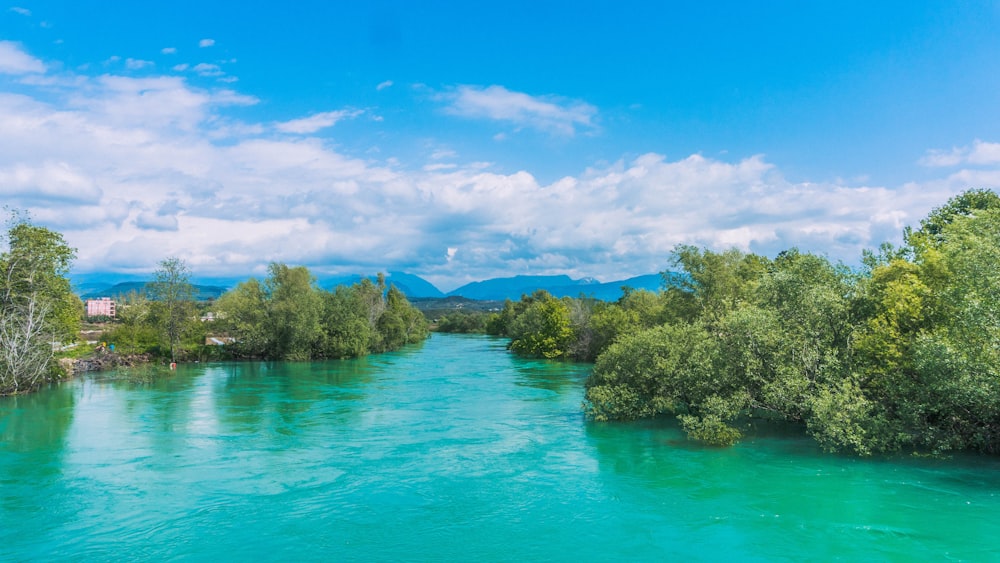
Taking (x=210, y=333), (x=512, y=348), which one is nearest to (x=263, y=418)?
(x=210, y=333)

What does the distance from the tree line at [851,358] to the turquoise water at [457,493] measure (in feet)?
4.15

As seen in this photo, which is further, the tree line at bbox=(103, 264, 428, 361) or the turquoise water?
the tree line at bbox=(103, 264, 428, 361)

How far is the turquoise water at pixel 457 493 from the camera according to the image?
14531 millimetres

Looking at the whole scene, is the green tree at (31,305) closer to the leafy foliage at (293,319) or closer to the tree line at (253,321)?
the tree line at (253,321)

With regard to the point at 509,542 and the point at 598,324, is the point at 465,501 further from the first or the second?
the point at 598,324

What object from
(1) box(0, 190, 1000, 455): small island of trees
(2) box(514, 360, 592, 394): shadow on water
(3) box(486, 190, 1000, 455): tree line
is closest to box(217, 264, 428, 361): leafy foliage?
(2) box(514, 360, 592, 394): shadow on water

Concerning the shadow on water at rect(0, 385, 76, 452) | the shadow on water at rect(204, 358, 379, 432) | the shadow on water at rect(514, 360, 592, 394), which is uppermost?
the shadow on water at rect(0, 385, 76, 452)

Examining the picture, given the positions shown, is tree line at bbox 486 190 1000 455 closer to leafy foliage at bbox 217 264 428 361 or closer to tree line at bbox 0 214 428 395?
tree line at bbox 0 214 428 395

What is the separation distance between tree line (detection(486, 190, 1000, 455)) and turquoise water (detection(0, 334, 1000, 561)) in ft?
4.15

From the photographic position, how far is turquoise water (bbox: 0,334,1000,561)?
572 inches

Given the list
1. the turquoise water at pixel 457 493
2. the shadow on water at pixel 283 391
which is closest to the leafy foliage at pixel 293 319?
the shadow on water at pixel 283 391

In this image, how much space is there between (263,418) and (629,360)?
1880cm

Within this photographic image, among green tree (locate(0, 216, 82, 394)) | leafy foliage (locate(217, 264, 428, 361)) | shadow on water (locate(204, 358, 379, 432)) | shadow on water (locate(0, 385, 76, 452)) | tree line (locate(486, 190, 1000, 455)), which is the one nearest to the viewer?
tree line (locate(486, 190, 1000, 455))

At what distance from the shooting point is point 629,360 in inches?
1157
